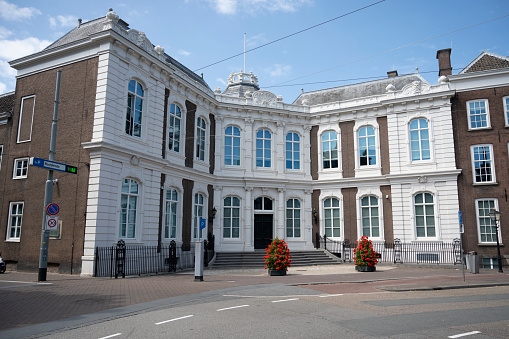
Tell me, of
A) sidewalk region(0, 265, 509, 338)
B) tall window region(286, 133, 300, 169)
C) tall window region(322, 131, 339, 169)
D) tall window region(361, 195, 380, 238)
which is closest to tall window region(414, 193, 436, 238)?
tall window region(361, 195, 380, 238)

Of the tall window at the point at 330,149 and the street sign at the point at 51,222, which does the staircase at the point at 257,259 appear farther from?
the street sign at the point at 51,222

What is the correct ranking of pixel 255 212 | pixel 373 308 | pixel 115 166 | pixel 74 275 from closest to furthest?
pixel 373 308 < pixel 74 275 < pixel 115 166 < pixel 255 212

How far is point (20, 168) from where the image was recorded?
2081 centimetres

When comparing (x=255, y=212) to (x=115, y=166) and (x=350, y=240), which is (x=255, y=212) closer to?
(x=350, y=240)

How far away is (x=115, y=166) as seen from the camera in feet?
60.2

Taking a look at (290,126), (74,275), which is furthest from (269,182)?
(74,275)

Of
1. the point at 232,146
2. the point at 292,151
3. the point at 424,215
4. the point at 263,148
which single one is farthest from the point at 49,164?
the point at 424,215

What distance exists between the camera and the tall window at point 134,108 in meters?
19.8

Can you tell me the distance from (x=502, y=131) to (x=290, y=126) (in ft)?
44.7

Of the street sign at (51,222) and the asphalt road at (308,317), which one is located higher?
the street sign at (51,222)

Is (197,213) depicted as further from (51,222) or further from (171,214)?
(51,222)

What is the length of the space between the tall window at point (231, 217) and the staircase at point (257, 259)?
187 centimetres

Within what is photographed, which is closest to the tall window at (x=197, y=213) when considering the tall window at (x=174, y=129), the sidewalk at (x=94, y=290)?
the tall window at (x=174, y=129)

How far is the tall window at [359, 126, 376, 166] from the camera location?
27.8 metres
